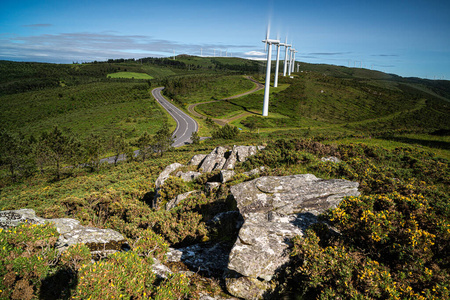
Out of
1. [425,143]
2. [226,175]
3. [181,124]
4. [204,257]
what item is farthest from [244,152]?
[181,124]

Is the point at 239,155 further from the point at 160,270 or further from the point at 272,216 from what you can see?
the point at 160,270

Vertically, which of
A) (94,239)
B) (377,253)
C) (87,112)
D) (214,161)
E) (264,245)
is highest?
(377,253)

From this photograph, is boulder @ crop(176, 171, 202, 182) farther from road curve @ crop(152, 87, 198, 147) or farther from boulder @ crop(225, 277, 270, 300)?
road curve @ crop(152, 87, 198, 147)

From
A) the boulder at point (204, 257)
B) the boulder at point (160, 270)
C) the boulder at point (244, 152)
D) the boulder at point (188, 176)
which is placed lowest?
the boulder at point (188, 176)

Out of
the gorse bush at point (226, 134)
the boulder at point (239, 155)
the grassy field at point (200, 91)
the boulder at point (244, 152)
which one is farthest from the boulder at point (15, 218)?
the grassy field at point (200, 91)

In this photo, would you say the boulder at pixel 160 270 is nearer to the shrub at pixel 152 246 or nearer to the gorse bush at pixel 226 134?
the shrub at pixel 152 246

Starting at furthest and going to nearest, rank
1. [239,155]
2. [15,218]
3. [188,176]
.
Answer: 1. [239,155]
2. [188,176]
3. [15,218]
